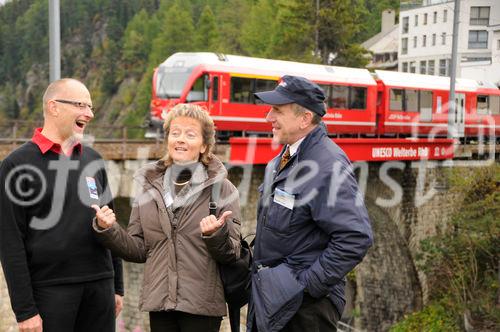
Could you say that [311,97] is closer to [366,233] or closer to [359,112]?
[366,233]

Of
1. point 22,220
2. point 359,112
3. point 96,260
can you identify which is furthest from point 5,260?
point 359,112

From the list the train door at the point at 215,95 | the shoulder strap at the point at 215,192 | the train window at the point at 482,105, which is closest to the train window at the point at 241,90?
the train door at the point at 215,95

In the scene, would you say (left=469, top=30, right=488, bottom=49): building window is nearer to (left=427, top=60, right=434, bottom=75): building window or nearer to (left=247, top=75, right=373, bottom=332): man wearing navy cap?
(left=427, top=60, right=434, bottom=75): building window

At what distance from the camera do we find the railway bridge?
37.0 feet

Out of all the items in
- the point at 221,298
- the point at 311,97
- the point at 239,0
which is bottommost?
the point at 221,298

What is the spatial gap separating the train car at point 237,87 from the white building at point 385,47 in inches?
934

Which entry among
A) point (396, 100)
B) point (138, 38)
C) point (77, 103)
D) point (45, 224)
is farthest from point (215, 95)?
point (138, 38)

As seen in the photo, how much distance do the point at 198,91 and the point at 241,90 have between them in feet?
3.70

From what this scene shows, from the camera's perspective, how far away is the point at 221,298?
131 inches

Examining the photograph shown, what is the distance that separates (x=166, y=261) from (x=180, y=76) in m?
13.1

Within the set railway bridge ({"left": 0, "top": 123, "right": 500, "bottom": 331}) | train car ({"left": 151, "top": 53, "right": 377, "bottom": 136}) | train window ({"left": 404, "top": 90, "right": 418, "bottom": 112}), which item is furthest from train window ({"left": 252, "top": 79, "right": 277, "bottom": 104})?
train window ({"left": 404, "top": 90, "right": 418, "bottom": 112})

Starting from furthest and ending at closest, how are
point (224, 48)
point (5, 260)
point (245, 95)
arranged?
point (224, 48) < point (245, 95) < point (5, 260)

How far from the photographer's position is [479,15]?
21.3 m

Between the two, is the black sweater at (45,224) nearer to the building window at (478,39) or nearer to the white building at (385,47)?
the building window at (478,39)
